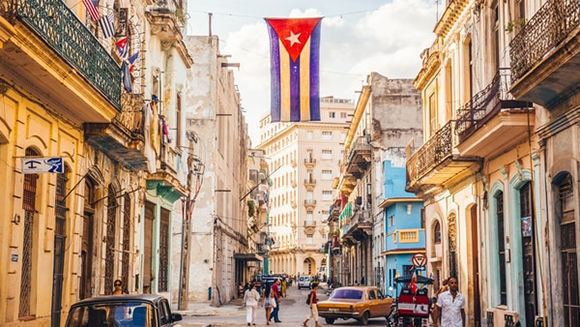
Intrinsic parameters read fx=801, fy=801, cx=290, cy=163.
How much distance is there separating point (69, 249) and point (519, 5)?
1069cm

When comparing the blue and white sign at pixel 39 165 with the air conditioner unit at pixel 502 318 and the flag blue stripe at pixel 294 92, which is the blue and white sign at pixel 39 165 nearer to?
the flag blue stripe at pixel 294 92

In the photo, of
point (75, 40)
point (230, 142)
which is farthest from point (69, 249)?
point (230, 142)

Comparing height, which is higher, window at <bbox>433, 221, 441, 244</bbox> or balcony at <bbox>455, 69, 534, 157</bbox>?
balcony at <bbox>455, 69, 534, 157</bbox>

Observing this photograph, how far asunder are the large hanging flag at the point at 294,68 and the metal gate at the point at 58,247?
674cm

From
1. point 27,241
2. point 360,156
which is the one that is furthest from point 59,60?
point 360,156

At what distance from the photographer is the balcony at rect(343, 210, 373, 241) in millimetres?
48688

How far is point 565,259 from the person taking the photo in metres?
14.1

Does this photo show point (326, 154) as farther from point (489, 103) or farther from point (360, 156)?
point (489, 103)

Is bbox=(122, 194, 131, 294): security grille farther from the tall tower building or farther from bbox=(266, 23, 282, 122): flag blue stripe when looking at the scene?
→ the tall tower building

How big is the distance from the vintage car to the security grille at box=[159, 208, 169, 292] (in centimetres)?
524

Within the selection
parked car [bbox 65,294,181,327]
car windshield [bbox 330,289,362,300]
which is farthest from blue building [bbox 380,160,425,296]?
parked car [bbox 65,294,181,327]

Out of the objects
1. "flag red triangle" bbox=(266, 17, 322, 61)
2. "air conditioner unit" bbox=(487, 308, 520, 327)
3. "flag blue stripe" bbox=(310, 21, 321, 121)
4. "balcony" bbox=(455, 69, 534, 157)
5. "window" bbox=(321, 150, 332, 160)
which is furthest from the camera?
"window" bbox=(321, 150, 332, 160)

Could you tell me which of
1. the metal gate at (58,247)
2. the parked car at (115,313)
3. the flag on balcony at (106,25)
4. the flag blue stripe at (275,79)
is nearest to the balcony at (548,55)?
the parked car at (115,313)

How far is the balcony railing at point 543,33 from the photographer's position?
461 inches
